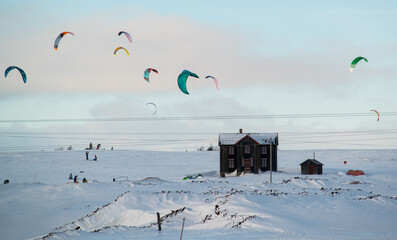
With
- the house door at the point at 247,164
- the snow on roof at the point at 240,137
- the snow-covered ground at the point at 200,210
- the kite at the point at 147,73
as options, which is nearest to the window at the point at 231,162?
the house door at the point at 247,164

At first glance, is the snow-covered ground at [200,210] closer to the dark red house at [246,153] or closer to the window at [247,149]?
the dark red house at [246,153]

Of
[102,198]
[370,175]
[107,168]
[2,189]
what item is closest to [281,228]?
[102,198]

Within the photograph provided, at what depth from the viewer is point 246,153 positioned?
182 feet

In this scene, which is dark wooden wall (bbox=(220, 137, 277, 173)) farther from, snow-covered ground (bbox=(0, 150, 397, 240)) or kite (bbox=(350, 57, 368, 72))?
kite (bbox=(350, 57, 368, 72))

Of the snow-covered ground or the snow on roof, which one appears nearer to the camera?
the snow-covered ground

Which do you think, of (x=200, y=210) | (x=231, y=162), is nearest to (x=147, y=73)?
(x=200, y=210)

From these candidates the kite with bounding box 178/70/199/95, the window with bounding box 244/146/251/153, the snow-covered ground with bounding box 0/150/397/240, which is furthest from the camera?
the window with bounding box 244/146/251/153

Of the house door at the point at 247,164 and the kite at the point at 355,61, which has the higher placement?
the kite at the point at 355,61

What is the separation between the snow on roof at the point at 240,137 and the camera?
55.9m

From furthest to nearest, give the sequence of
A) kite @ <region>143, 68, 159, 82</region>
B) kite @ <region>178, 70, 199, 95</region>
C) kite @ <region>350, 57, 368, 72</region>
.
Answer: kite @ <region>143, 68, 159, 82</region> → kite @ <region>350, 57, 368, 72</region> → kite @ <region>178, 70, 199, 95</region>

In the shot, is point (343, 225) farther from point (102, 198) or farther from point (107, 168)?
point (107, 168)

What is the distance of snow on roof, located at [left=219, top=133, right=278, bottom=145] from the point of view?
2200 inches

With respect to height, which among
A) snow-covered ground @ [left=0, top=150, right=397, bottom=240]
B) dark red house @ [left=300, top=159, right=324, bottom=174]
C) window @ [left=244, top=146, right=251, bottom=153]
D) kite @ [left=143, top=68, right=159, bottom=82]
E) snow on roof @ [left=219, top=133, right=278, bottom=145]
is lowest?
snow-covered ground @ [left=0, top=150, right=397, bottom=240]

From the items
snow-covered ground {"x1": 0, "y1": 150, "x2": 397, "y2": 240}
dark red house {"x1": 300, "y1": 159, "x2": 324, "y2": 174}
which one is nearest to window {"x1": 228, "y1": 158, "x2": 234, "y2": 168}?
snow-covered ground {"x1": 0, "y1": 150, "x2": 397, "y2": 240}
